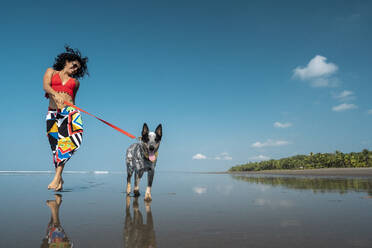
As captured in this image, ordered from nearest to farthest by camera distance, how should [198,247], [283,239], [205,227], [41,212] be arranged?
1. [198,247]
2. [283,239]
3. [205,227]
4. [41,212]

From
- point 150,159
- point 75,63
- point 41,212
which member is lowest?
point 41,212

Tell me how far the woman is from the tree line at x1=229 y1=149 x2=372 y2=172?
34181mm

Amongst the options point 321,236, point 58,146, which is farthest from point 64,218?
point 58,146

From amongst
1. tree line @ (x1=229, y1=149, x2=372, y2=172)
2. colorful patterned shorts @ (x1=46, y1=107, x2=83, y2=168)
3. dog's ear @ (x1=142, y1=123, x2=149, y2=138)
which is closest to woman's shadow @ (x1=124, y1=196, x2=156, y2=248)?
dog's ear @ (x1=142, y1=123, x2=149, y2=138)

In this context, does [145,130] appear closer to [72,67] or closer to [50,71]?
[50,71]

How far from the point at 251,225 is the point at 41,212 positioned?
9.73ft

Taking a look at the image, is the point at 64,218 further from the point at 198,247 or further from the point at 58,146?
the point at 58,146

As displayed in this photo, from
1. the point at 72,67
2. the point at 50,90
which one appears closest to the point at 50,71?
the point at 50,90

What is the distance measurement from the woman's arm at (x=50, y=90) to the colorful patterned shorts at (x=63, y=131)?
243 millimetres

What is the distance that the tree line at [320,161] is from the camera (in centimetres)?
3119

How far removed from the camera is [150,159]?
17.2 ft

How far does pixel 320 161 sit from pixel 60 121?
37.7m

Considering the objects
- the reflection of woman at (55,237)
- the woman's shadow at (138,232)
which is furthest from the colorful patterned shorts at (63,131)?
the woman's shadow at (138,232)

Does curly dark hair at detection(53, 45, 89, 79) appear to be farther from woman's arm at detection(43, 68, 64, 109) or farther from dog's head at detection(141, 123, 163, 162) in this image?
dog's head at detection(141, 123, 163, 162)
